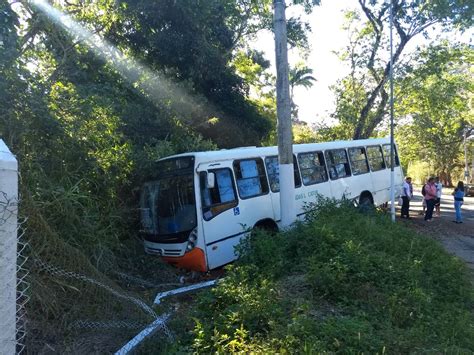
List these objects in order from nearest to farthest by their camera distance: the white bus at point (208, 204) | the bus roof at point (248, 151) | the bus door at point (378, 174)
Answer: the white bus at point (208, 204), the bus roof at point (248, 151), the bus door at point (378, 174)

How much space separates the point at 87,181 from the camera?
7.11m

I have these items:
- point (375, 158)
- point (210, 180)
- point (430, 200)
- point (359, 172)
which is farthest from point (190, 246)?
point (430, 200)

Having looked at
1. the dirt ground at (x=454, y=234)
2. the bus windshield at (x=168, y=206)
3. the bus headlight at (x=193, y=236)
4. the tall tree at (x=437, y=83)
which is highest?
the tall tree at (x=437, y=83)

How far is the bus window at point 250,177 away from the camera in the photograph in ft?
28.5

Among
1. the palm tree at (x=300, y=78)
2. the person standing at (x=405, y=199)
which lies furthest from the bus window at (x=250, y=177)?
the palm tree at (x=300, y=78)

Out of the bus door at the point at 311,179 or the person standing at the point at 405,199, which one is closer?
the bus door at the point at 311,179

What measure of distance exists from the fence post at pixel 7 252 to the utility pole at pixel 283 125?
615cm

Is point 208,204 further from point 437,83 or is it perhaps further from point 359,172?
point 437,83

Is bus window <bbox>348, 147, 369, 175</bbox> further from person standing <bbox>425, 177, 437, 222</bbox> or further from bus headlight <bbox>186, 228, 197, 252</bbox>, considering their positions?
bus headlight <bbox>186, 228, 197, 252</bbox>

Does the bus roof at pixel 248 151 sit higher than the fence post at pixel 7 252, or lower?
higher

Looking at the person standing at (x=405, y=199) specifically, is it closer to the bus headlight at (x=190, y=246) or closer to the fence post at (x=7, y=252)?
the bus headlight at (x=190, y=246)

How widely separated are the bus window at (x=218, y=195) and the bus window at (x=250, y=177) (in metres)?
0.28

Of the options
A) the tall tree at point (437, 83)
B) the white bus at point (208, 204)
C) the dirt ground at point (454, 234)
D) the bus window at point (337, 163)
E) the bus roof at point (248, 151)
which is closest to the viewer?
the white bus at point (208, 204)

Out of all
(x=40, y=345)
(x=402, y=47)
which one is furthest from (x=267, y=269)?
(x=402, y=47)
